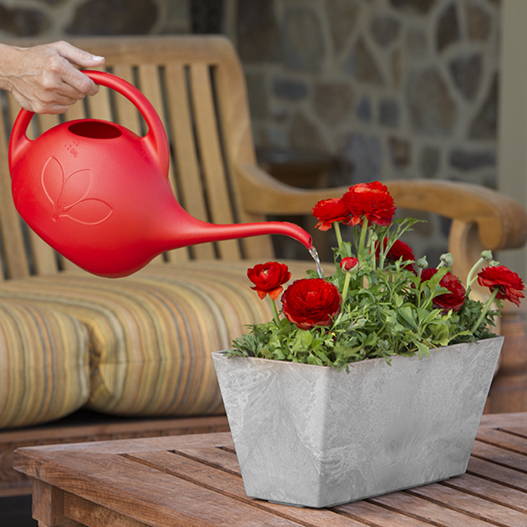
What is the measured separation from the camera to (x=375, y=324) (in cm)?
A: 89

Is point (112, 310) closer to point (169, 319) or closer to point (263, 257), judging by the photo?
point (169, 319)

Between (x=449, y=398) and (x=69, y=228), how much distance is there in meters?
0.36

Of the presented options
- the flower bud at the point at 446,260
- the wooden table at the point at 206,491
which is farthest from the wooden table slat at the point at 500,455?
the flower bud at the point at 446,260

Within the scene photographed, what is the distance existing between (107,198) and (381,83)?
2651 millimetres

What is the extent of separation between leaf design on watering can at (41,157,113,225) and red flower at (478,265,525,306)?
0.33m

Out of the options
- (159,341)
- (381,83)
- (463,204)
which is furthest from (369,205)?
(381,83)

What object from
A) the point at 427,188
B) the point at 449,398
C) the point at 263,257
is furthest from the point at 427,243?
the point at 449,398

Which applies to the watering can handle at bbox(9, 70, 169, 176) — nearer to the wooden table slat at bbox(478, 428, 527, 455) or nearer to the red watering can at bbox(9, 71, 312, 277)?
the red watering can at bbox(9, 71, 312, 277)

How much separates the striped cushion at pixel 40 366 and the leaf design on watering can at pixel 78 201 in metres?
0.42

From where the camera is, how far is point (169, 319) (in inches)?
57.3

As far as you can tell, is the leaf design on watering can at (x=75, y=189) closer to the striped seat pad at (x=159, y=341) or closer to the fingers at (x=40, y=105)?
the fingers at (x=40, y=105)

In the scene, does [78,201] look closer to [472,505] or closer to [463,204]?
[472,505]

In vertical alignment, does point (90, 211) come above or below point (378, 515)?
above

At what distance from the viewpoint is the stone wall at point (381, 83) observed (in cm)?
320
